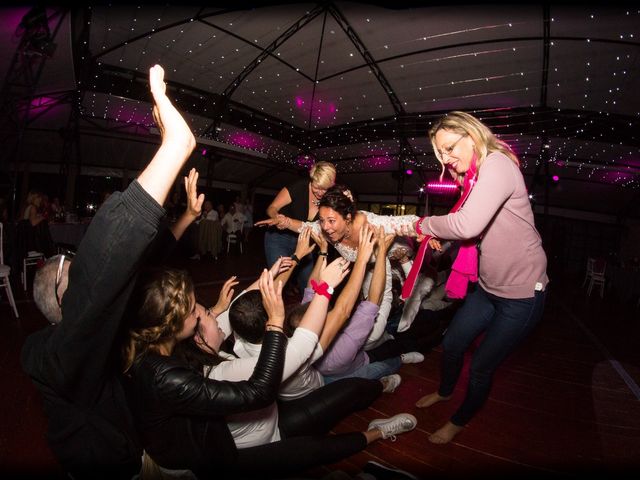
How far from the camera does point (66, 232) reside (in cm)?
599

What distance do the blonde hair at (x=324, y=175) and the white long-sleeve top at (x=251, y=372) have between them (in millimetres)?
1656

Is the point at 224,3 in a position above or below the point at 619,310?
above

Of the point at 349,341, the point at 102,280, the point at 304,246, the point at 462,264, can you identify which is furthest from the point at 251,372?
the point at 462,264

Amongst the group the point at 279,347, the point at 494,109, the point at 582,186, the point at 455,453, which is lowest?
the point at 455,453

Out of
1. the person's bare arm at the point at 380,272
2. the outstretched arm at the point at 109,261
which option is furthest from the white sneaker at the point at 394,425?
the outstretched arm at the point at 109,261

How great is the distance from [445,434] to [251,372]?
121 centimetres

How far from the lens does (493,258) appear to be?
1496mm

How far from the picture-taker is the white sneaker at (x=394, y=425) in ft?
5.79

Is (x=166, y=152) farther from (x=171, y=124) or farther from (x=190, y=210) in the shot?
(x=190, y=210)

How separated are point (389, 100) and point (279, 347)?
27.3ft

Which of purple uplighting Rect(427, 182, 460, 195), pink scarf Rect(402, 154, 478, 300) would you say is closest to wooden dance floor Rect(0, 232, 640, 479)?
pink scarf Rect(402, 154, 478, 300)

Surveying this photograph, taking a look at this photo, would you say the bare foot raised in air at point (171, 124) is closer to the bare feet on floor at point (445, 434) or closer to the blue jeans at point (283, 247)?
the bare feet on floor at point (445, 434)

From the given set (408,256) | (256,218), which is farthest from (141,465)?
(256,218)

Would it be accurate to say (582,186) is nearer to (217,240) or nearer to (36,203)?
(217,240)
